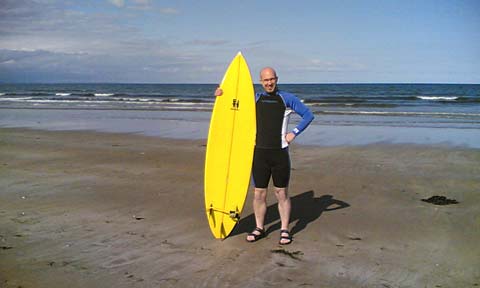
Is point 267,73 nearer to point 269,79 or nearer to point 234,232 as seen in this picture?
point 269,79

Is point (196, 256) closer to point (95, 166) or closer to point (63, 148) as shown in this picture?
point (95, 166)

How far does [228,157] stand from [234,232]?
0.79m

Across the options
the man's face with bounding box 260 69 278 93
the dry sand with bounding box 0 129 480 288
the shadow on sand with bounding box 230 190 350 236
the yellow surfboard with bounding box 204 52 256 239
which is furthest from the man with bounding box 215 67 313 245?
the dry sand with bounding box 0 129 480 288

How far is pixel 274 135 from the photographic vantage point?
14.0 ft

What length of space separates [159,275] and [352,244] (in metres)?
1.88

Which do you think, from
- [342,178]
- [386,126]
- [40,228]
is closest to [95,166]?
[40,228]

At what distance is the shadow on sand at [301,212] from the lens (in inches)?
192

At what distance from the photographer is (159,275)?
3602 millimetres

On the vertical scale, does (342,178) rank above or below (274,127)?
below

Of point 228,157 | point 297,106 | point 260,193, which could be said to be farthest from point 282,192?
point 297,106

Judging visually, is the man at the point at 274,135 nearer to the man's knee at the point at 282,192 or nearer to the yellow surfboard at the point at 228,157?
the man's knee at the point at 282,192

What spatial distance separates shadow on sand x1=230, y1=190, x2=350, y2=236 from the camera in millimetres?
4879

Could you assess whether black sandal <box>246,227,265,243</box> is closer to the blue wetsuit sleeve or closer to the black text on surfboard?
the blue wetsuit sleeve

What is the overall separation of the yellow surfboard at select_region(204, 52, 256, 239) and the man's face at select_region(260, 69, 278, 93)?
0.36m
